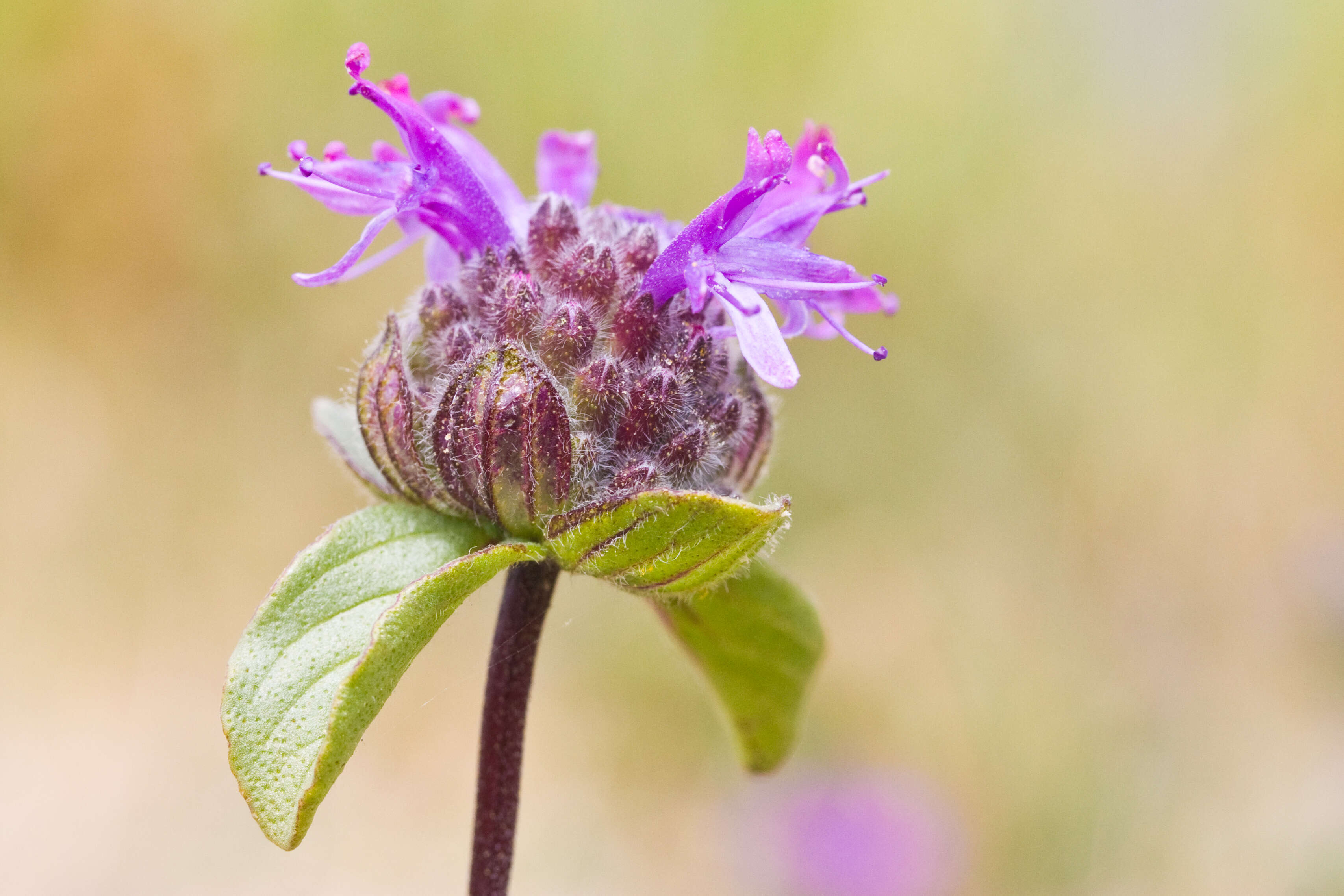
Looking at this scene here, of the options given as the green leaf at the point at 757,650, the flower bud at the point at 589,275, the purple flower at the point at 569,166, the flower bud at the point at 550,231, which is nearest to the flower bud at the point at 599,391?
the flower bud at the point at 589,275

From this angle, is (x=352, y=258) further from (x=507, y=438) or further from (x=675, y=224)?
(x=675, y=224)

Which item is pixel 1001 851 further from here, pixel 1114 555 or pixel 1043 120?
pixel 1043 120

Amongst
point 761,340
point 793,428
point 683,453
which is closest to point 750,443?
point 683,453

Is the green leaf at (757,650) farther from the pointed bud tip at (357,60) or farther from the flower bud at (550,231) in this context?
the pointed bud tip at (357,60)

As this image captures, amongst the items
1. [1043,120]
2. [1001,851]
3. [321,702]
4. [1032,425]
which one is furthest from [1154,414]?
[321,702]

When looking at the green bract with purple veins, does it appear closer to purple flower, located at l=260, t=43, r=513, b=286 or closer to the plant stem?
purple flower, located at l=260, t=43, r=513, b=286

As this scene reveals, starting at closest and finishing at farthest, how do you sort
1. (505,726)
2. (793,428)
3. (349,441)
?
(505,726) → (349,441) → (793,428)

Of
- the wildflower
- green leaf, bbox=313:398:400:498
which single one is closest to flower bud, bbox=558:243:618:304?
the wildflower
